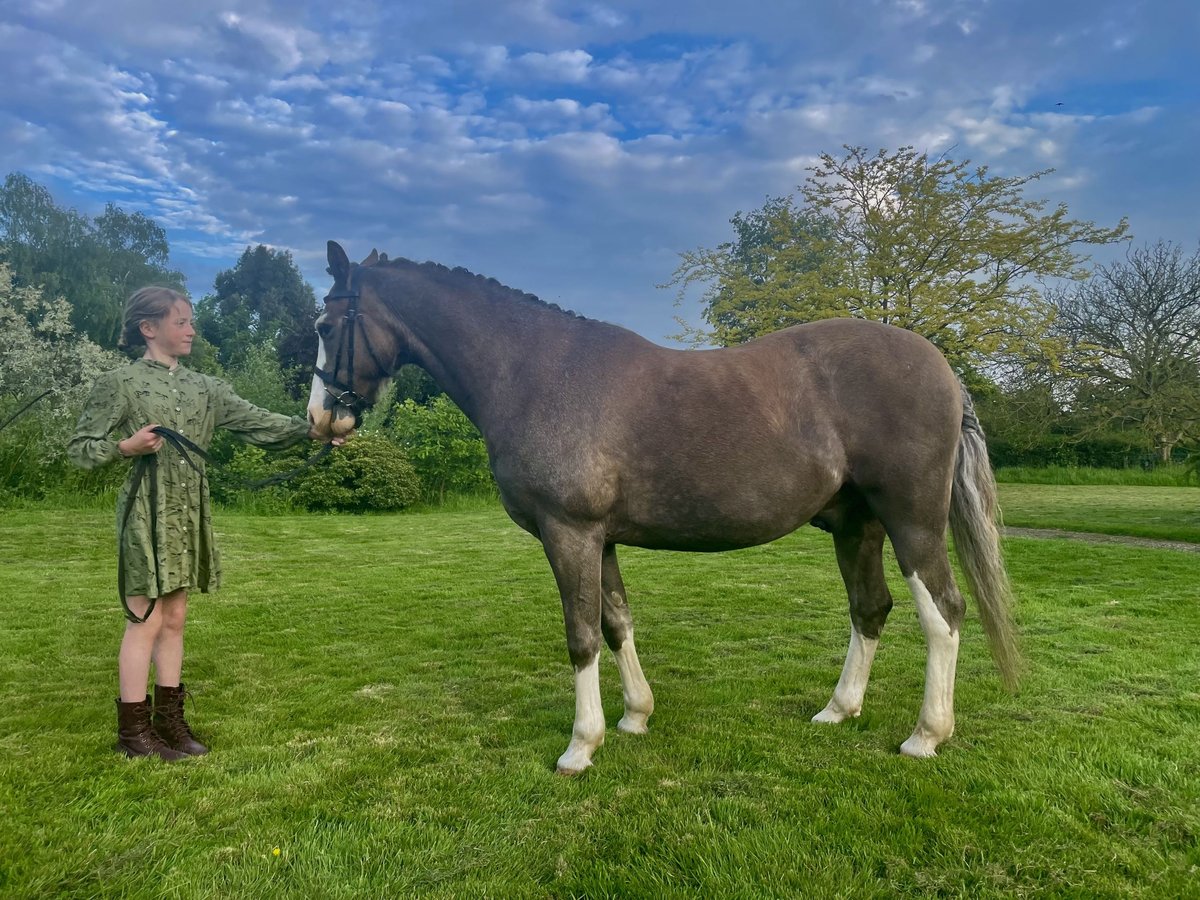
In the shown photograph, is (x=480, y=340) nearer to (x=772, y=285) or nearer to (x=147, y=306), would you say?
(x=147, y=306)

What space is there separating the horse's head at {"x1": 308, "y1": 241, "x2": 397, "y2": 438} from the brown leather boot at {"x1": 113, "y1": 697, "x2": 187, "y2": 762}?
57.3 inches

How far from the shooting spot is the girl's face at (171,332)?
10.7ft

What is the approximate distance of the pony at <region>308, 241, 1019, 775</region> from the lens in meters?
3.12

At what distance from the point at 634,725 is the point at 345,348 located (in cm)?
227

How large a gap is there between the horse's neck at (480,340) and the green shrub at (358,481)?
12.9 m

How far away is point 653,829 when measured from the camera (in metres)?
2.48

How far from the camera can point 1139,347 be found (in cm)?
1714

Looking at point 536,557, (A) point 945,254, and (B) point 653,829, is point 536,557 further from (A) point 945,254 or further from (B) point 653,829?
(A) point 945,254

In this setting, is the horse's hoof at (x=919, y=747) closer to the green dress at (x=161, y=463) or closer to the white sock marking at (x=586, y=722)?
the white sock marking at (x=586, y=722)

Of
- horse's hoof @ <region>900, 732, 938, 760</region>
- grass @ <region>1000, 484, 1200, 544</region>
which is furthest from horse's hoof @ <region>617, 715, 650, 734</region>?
grass @ <region>1000, 484, 1200, 544</region>

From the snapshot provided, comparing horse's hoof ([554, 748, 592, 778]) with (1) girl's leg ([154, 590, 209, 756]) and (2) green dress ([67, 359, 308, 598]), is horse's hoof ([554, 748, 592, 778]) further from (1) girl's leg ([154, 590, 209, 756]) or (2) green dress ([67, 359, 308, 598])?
(2) green dress ([67, 359, 308, 598])

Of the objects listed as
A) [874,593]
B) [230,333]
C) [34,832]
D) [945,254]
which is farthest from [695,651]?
[230,333]

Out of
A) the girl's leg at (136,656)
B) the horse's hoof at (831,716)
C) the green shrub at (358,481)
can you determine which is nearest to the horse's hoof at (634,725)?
the horse's hoof at (831,716)

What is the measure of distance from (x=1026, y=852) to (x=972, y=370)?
64.1 ft
